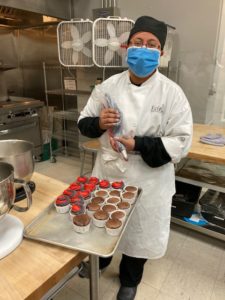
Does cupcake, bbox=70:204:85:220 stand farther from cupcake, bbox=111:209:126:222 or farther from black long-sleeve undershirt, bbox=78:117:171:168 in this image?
black long-sleeve undershirt, bbox=78:117:171:168

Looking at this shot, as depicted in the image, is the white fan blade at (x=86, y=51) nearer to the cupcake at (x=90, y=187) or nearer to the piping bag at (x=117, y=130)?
the piping bag at (x=117, y=130)

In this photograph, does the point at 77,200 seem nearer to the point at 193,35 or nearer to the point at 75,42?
the point at 75,42

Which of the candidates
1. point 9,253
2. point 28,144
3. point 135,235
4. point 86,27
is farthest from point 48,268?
point 86,27

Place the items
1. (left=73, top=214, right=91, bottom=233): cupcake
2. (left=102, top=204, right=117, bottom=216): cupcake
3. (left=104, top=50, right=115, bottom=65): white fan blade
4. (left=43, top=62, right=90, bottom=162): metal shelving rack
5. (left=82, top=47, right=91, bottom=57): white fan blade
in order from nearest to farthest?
(left=73, top=214, right=91, bottom=233): cupcake < (left=102, top=204, right=117, bottom=216): cupcake < (left=104, top=50, right=115, bottom=65): white fan blade < (left=82, top=47, right=91, bottom=57): white fan blade < (left=43, top=62, right=90, bottom=162): metal shelving rack

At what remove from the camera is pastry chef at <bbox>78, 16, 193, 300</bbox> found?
1006 mm

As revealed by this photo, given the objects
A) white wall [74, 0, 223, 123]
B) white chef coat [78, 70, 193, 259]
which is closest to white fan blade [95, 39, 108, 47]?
white wall [74, 0, 223, 123]

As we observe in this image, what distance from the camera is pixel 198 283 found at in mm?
1426

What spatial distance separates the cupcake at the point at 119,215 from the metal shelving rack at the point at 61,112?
8.03 feet

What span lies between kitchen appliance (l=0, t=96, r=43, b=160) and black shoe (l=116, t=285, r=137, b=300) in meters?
1.93

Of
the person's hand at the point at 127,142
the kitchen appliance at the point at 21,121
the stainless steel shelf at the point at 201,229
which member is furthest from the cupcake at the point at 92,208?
the kitchen appliance at the point at 21,121

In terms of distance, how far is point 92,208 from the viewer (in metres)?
0.78

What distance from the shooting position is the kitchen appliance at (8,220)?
57 cm

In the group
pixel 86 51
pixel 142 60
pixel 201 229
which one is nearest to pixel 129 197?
pixel 142 60

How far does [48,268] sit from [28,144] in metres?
0.47
